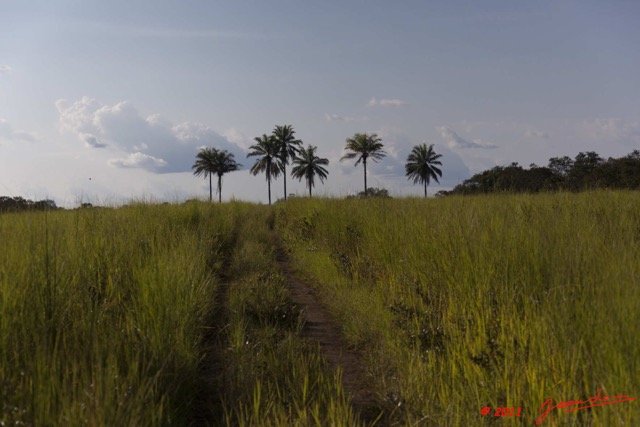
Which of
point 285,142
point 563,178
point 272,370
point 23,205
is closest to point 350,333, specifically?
point 272,370

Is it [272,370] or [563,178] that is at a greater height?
[563,178]

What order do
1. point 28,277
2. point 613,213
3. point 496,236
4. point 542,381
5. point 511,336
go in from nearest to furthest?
1. point 542,381
2. point 511,336
3. point 28,277
4. point 496,236
5. point 613,213

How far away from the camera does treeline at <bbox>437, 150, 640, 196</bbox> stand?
11.1 meters

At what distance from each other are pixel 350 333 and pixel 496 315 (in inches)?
68.6

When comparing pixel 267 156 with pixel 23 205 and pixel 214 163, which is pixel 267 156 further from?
pixel 23 205

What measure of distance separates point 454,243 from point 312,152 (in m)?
53.2

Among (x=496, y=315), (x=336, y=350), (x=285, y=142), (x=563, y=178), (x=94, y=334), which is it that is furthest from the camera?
(x=285, y=142)

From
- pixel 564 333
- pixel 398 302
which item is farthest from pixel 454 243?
pixel 564 333

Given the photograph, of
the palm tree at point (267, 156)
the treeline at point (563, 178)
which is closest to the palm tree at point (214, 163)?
the palm tree at point (267, 156)

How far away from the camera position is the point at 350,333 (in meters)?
4.96

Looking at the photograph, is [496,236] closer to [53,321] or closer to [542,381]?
[542,381]

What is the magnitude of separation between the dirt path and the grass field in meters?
0.11

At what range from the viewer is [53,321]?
Answer: 10.7 ft

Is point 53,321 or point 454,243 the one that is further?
point 454,243
